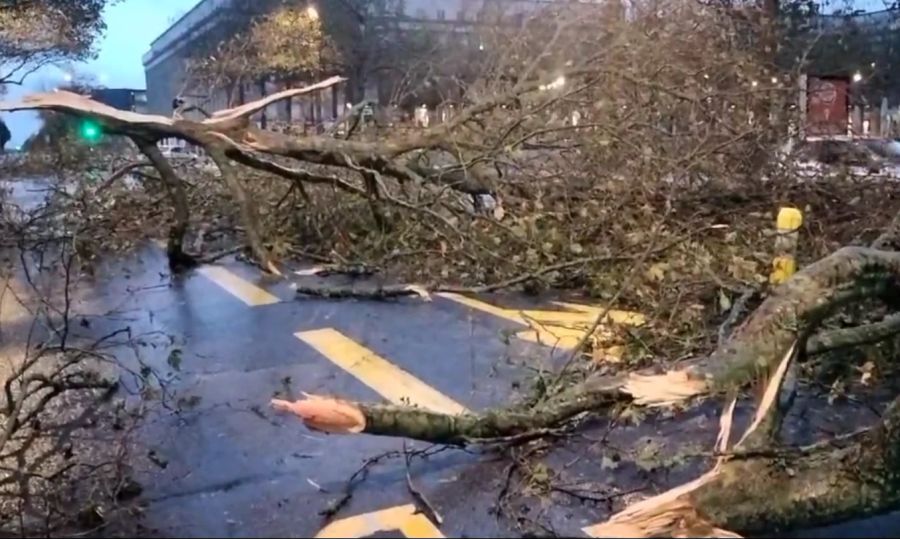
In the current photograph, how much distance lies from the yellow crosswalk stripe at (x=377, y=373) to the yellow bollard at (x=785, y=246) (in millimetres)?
1712

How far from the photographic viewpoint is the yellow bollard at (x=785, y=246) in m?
4.02

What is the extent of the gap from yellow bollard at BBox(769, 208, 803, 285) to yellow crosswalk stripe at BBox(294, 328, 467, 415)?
1.71 m

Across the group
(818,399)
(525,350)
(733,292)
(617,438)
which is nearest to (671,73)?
(733,292)

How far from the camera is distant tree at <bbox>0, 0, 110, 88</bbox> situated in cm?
1009

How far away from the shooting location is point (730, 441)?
98.1 inches

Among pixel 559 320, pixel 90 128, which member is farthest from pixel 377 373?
pixel 90 128

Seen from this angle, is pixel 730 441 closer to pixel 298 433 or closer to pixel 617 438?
pixel 617 438

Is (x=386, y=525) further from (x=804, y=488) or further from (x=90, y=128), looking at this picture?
(x=90, y=128)

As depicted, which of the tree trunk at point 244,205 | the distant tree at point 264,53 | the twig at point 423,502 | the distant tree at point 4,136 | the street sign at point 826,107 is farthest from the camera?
the distant tree at point 4,136

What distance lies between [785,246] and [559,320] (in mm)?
1172

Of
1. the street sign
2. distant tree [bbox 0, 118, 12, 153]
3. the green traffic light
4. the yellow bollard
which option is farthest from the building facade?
the yellow bollard

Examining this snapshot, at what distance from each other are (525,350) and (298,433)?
1381mm

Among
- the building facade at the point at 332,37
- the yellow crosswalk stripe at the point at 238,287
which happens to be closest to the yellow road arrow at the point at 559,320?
the yellow crosswalk stripe at the point at 238,287

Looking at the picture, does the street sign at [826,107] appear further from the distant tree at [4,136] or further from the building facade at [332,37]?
the distant tree at [4,136]
